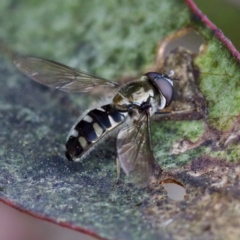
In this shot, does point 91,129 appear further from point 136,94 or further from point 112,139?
point 136,94

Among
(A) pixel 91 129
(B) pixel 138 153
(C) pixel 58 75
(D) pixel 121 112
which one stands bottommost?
(B) pixel 138 153

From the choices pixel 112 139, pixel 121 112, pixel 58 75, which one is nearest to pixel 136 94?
pixel 121 112

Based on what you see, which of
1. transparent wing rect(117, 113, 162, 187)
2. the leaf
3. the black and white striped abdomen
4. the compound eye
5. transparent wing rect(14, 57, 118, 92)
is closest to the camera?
the leaf

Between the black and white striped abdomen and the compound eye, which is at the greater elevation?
the compound eye

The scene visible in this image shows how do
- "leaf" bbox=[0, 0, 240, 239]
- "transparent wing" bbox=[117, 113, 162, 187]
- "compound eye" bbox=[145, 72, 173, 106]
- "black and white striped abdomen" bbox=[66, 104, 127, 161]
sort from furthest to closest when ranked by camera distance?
"compound eye" bbox=[145, 72, 173, 106]
"black and white striped abdomen" bbox=[66, 104, 127, 161]
"transparent wing" bbox=[117, 113, 162, 187]
"leaf" bbox=[0, 0, 240, 239]

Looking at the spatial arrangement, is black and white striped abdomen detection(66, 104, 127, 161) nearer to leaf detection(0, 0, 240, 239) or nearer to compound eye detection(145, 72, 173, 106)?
leaf detection(0, 0, 240, 239)

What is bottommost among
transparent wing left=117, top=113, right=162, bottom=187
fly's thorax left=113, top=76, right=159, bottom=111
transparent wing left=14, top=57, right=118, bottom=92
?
transparent wing left=117, top=113, right=162, bottom=187

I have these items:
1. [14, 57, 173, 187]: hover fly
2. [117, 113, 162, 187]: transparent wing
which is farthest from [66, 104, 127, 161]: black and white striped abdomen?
[117, 113, 162, 187]: transparent wing
